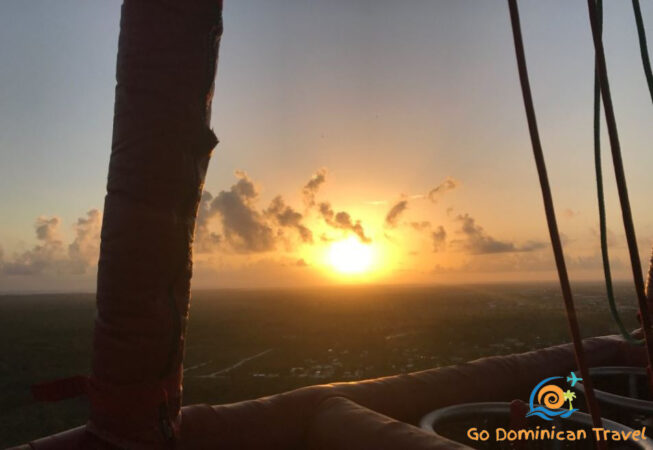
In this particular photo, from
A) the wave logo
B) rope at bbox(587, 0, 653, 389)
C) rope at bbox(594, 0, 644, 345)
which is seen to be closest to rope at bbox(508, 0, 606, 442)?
rope at bbox(587, 0, 653, 389)

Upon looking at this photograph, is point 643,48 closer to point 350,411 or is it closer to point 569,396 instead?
point 350,411

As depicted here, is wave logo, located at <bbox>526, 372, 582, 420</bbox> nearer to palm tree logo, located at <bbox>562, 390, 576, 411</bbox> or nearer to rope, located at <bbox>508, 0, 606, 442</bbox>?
palm tree logo, located at <bbox>562, 390, 576, 411</bbox>

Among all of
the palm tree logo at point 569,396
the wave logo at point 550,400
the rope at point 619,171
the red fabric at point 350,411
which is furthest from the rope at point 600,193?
the palm tree logo at point 569,396

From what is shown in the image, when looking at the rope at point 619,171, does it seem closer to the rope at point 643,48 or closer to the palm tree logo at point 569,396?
the rope at point 643,48

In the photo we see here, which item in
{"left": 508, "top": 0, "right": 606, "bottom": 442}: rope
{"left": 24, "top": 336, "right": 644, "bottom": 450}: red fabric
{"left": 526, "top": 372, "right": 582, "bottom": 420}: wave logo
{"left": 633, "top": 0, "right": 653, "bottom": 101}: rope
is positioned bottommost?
{"left": 526, "top": 372, "right": 582, "bottom": 420}: wave logo

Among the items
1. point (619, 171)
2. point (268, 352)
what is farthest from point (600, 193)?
point (268, 352)
